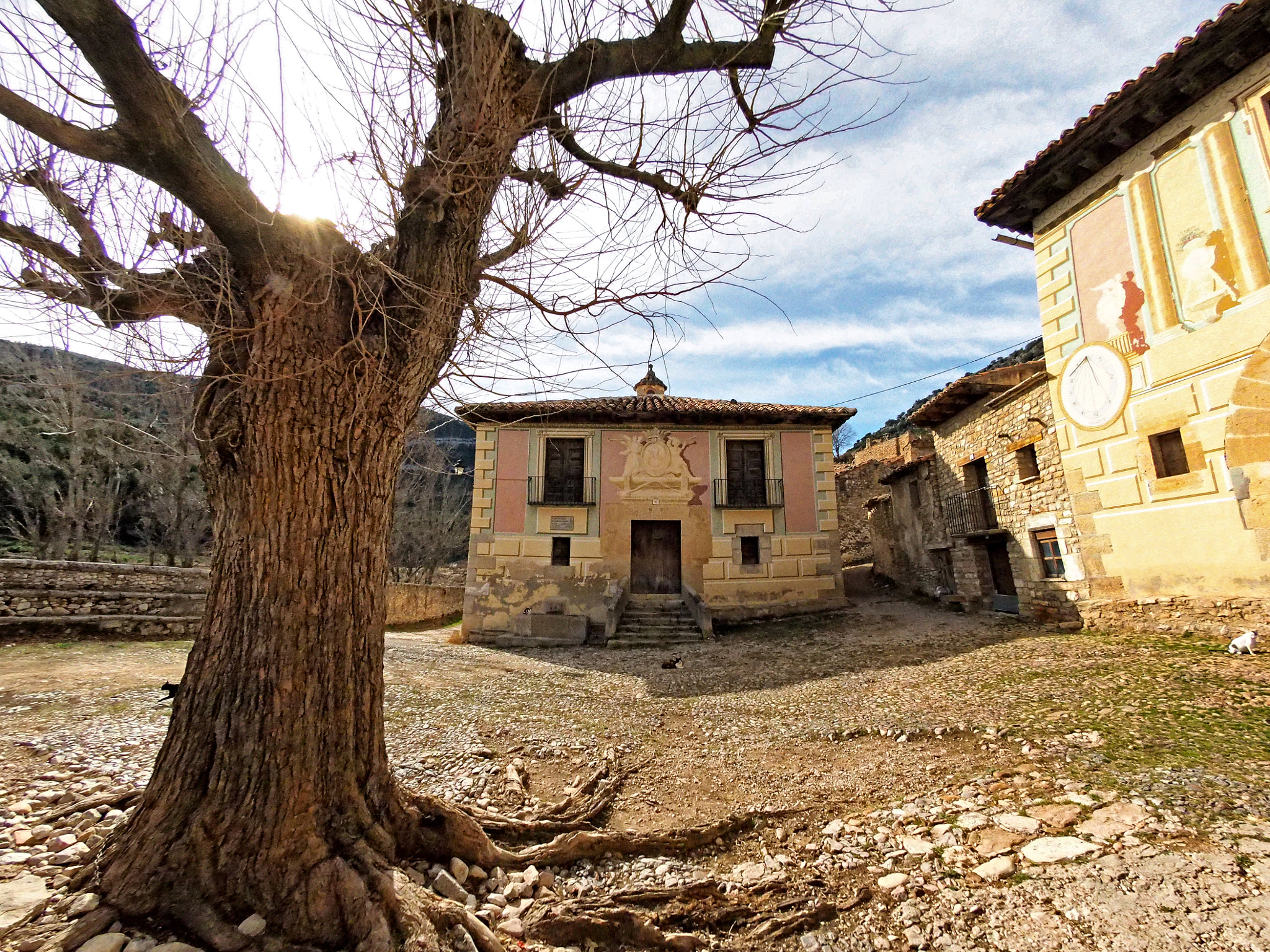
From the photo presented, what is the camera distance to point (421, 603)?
57.6ft

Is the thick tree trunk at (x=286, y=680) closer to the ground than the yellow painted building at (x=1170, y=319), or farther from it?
closer to the ground

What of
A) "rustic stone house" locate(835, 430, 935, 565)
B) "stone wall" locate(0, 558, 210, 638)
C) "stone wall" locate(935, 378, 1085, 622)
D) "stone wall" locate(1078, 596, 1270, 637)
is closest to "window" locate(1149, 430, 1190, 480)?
"stone wall" locate(1078, 596, 1270, 637)

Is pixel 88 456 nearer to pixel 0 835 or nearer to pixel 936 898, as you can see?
pixel 0 835

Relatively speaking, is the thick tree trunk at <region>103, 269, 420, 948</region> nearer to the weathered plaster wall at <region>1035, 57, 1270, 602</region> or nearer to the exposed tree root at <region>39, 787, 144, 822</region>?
the exposed tree root at <region>39, 787, 144, 822</region>

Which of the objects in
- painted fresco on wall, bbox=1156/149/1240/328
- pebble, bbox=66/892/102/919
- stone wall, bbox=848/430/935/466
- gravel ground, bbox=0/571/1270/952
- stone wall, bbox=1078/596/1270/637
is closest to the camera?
pebble, bbox=66/892/102/919

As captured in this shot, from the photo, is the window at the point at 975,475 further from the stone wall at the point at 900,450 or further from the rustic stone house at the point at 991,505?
the stone wall at the point at 900,450

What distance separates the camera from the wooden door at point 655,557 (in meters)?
12.4

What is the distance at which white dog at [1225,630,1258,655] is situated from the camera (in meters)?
5.20

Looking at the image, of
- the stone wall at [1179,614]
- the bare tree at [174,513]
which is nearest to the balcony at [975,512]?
the stone wall at [1179,614]

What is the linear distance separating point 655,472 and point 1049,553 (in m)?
7.72

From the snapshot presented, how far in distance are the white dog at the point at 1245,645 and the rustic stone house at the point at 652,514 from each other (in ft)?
23.1

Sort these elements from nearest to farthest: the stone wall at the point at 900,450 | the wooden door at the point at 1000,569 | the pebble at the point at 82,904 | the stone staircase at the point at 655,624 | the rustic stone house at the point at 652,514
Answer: the pebble at the point at 82,904, the stone staircase at the point at 655,624, the wooden door at the point at 1000,569, the rustic stone house at the point at 652,514, the stone wall at the point at 900,450

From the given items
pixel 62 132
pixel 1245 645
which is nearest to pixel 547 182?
pixel 62 132

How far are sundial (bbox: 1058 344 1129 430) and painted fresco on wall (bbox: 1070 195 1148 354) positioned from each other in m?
0.18
